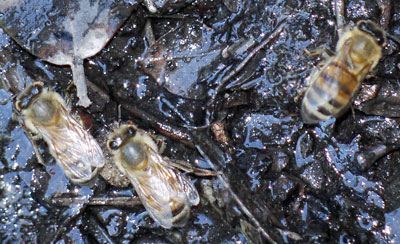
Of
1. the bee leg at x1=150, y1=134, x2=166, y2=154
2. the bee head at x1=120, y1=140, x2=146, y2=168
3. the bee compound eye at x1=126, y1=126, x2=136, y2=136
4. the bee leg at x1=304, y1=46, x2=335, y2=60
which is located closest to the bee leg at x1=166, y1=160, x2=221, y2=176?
the bee leg at x1=150, y1=134, x2=166, y2=154

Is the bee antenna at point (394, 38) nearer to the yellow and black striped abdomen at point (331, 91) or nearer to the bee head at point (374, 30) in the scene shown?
the bee head at point (374, 30)

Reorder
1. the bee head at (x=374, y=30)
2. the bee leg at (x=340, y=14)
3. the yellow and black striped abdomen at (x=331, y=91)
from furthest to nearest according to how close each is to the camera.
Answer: the bee leg at (x=340, y=14) → the bee head at (x=374, y=30) → the yellow and black striped abdomen at (x=331, y=91)

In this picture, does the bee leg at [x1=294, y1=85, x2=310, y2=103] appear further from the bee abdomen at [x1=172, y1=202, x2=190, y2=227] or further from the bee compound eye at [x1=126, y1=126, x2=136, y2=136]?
the bee compound eye at [x1=126, y1=126, x2=136, y2=136]

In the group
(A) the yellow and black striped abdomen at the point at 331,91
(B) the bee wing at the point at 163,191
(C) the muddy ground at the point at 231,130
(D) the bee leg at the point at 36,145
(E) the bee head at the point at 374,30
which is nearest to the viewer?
(A) the yellow and black striped abdomen at the point at 331,91

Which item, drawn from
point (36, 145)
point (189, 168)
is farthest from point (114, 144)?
point (36, 145)

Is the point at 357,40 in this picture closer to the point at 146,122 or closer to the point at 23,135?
the point at 146,122

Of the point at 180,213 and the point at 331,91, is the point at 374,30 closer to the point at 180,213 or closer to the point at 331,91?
the point at 331,91

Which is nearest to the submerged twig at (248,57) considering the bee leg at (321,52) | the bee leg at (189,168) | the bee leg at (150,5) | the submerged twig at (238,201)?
the bee leg at (321,52)
